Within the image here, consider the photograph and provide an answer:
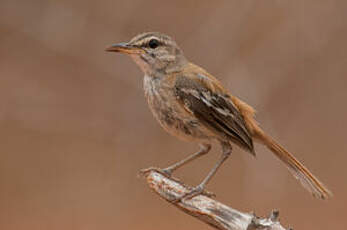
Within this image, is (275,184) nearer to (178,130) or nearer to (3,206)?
(3,206)

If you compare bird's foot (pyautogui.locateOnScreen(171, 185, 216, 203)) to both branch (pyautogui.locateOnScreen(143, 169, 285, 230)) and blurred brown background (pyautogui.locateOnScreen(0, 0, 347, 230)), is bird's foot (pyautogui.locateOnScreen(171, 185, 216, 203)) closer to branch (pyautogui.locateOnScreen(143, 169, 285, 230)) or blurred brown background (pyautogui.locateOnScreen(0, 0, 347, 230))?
branch (pyautogui.locateOnScreen(143, 169, 285, 230))

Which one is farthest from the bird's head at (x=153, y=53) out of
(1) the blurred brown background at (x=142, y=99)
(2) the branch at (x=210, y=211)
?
(1) the blurred brown background at (x=142, y=99)

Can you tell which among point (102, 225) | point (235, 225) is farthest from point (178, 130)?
point (102, 225)

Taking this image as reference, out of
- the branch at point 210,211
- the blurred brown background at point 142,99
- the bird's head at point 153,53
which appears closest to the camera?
the branch at point 210,211

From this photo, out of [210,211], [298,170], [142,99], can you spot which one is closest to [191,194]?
[210,211]

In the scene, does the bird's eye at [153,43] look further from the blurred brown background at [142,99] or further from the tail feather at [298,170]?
the blurred brown background at [142,99]

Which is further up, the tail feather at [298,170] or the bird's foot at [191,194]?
the tail feather at [298,170]
